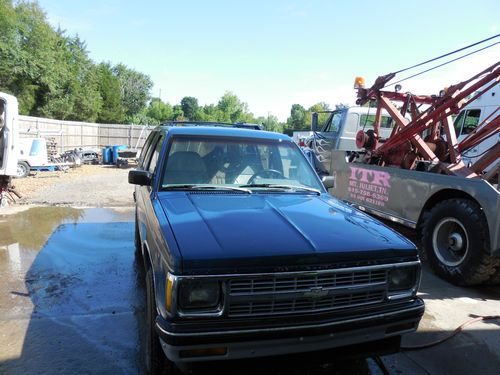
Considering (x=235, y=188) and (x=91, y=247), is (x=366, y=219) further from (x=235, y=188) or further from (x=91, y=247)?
(x=91, y=247)

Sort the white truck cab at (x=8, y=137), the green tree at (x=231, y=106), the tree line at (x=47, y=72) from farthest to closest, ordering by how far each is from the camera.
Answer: the green tree at (x=231, y=106) < the tree line at (x=47, y=72) < the white truck cab at (x=8, y=137)

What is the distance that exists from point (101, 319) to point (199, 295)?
2218mm

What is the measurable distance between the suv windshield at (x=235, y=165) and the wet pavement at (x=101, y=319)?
156cm

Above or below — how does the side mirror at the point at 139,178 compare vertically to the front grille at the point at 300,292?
above

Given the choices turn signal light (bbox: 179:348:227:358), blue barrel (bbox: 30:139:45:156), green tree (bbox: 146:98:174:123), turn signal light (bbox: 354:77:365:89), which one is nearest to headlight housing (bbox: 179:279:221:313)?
turn signal light (bbox: 179:348:227:358)

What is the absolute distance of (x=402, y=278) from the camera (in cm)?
286

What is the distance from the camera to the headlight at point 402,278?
9.23ft

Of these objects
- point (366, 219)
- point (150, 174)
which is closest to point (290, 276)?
point (366, 219)

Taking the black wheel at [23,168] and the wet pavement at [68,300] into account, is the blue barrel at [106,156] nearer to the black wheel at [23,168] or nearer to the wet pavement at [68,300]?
the black wheel at [23,168]

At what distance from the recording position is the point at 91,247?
21.4 ft

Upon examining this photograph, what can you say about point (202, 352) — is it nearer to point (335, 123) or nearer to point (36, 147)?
point (335, 123)

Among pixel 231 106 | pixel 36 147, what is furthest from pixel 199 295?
pixel 231 106

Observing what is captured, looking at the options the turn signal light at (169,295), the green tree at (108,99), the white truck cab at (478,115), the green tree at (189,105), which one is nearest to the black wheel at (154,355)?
the turn signal light at (169,295)

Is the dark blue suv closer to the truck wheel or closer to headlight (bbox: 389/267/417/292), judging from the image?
headlight (bbox: 389/267/417/292)
